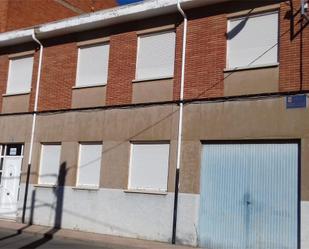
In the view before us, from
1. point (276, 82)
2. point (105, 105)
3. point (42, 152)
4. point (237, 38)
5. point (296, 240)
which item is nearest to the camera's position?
point (296, 240)

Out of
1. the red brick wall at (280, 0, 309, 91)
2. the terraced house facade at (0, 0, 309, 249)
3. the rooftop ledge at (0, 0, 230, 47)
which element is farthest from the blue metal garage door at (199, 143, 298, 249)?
the rooftop ledge at (0, 0, 230, 47)

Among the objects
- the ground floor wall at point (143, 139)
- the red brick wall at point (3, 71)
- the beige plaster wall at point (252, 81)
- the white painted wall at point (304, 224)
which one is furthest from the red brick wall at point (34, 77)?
the white painted wall at point (304, 224)

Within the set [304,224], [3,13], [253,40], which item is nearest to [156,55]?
[253,40]

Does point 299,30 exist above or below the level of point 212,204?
above

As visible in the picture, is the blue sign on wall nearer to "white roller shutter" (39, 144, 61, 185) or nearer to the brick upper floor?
the brick upper floor

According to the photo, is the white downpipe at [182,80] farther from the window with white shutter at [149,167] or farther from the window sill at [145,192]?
the window sill at [145,192]

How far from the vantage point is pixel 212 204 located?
14219mm

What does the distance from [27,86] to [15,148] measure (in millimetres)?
2348

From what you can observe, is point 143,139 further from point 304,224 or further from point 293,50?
point 304,224

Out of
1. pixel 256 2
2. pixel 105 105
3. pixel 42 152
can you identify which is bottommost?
pixel 42 152

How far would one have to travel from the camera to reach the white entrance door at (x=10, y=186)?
19047 millimetres

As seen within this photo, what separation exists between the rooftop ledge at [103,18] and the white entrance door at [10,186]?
453cm

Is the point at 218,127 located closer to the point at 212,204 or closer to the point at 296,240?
the point at 212,204

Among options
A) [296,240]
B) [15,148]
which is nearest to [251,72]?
[296,240]
